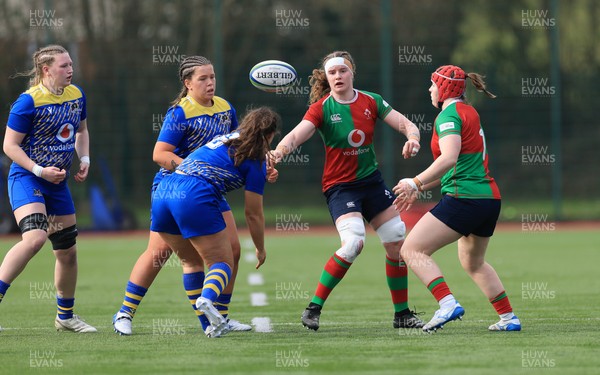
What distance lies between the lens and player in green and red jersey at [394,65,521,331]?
6703 millimetres

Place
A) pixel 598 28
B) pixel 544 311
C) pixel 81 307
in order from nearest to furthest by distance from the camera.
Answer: pixel 544 311 < pixel 81 307 < pixel 598 28

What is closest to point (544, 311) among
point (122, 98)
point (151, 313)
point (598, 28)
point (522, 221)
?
point (151, 313)

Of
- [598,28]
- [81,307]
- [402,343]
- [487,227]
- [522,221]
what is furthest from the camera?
[598,28]

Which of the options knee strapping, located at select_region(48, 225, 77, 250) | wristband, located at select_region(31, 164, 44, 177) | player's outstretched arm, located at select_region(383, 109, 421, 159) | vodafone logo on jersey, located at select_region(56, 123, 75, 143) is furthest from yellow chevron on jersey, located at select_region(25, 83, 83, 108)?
player's outstretched arm, located at select_region(383, 109, 421, 159)

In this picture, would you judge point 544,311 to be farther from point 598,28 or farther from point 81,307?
point 598,28

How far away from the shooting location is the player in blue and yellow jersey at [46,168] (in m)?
7.09

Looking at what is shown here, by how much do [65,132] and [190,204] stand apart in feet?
4.51

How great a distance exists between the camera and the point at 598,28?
76.7 feet

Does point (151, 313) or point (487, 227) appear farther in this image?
point (151, 313)

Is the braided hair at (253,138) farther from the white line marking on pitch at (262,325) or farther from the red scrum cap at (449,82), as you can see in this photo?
the white line marking on pitch at (262,325)

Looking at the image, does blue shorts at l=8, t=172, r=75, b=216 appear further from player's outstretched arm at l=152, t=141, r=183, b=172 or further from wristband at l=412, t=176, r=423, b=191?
wristband at l=412, t=176, r=423, b=191

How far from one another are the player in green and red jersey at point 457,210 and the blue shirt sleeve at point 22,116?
270 centimetres

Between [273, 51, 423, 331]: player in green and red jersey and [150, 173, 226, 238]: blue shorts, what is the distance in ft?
2.94

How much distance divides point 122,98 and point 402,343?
15.5 m
